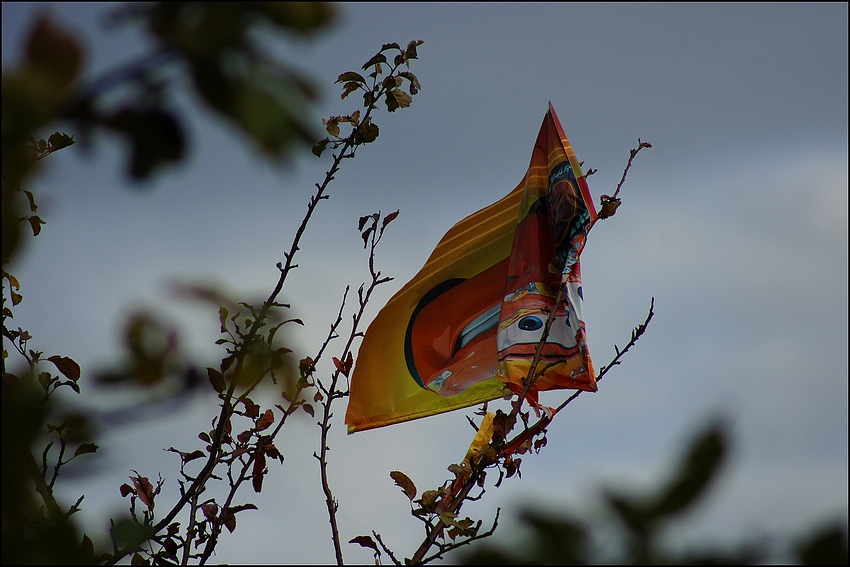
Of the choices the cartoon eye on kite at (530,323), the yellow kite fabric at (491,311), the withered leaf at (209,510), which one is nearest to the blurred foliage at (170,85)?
the withered leaf at (209,510)

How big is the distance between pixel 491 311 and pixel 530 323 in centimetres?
92

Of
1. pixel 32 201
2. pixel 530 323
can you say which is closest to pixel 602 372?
pixel 530 323

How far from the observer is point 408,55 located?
440 centimetres

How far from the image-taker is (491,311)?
6.18 meters

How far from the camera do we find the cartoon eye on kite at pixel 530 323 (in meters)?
5.23

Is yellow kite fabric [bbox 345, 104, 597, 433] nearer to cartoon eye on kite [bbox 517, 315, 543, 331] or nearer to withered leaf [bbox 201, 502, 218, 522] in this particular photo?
cartoon eye on kite [bbox 517, 315, 543, 331]

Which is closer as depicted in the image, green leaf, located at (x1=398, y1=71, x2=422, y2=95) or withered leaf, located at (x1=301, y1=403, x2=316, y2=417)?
withered leaf, located at (x1=301, y1=403, x2=316, y2=417)

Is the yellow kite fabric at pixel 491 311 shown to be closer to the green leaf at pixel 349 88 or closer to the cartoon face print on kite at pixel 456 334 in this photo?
the cartoon face print on kite at pixel 456 334

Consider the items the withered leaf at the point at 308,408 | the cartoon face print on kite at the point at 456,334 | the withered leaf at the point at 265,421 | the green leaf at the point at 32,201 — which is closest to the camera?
the withered leaf at the point at 308,408

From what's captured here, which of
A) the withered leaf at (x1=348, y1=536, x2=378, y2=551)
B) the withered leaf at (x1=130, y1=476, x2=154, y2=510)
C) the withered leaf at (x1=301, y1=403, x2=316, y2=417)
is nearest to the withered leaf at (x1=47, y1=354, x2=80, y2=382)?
the withered leaf at (x1=130, y1=476, x2=154, y2=510)

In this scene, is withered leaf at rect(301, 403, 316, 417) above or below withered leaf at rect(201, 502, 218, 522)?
below

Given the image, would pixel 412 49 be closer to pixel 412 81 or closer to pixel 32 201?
pixel 412 81

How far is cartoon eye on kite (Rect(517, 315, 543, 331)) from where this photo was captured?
5.23 m

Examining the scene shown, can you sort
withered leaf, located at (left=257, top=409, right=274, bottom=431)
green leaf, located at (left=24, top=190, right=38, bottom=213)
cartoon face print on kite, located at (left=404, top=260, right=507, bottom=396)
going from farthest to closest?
cartoon face print on kite, located at (left=404, top=260, right=507, bottom=396) → withered leaf, located at (left=257, top=409, right=274, bottom=431) → green leaf, located at (left=24, top=190, right=38, bottom=213)
